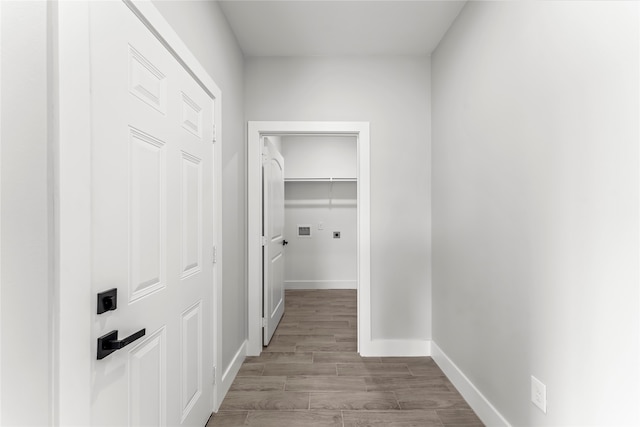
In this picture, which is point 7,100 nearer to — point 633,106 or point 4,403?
point 4,403

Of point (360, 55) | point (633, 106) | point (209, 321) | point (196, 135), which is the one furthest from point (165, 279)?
point (360, 55)

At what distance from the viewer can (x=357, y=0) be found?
82.8 inches

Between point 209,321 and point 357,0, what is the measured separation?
2.23 m

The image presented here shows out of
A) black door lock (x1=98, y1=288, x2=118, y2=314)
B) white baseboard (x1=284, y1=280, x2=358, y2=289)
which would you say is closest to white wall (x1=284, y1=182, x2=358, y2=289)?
white baseboard (x1=284, y1=280, x2=358, y2=289)

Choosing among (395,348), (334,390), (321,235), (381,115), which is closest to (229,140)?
(381,115)

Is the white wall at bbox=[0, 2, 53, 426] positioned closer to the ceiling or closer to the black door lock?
the black door lock

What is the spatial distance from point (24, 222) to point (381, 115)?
257 centimetres

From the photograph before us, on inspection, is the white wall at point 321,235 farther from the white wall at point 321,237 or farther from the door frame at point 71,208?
the door frame at point 71,208

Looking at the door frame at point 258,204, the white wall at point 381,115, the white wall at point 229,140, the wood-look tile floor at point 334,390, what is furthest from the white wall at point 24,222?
the white wall at point 381,115

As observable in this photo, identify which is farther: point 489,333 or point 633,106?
point 489,333

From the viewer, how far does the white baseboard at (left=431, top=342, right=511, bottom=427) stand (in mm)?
1796

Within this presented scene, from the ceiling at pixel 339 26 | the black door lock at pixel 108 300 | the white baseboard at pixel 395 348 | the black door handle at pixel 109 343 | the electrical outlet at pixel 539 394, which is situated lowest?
the white baseboard at pixel 395 348

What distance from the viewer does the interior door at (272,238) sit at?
2.99 meters

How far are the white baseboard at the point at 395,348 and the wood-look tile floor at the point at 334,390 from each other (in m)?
0.05
